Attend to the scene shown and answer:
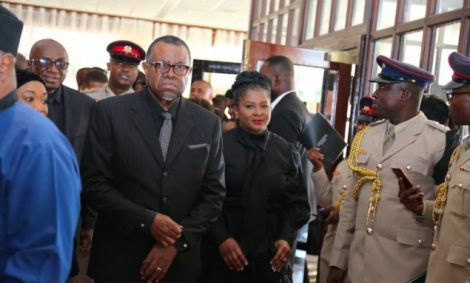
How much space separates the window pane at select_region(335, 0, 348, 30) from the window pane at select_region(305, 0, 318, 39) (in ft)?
2.28

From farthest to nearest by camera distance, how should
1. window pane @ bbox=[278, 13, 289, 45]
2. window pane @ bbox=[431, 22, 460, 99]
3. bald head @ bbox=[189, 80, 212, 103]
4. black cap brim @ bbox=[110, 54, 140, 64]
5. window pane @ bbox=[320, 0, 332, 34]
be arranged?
window pane @ bbox=[278, 13, 289, 45], window pane @ bbox=[320, 0, 332, 34], bald head @ bbox=[189, 80, 212, 103], window pane @ bbox=[431, 22, 460, 99], black cap brim @ bbox=[110, 54, 140, 64]

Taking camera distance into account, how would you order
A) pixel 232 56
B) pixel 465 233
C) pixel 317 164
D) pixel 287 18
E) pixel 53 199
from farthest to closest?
pixel 232 56, pixel 287 18, pixel 317 164, pixel 465 233, pixel 53 199

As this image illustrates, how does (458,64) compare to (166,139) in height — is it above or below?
above

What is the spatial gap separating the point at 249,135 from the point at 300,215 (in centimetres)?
43

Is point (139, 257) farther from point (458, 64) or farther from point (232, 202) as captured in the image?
point (458, 64)

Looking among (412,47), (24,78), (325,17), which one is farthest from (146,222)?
(325,17)

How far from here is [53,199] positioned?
1293mm

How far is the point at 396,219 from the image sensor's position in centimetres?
252

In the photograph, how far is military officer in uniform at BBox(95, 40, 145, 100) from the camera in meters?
3.73

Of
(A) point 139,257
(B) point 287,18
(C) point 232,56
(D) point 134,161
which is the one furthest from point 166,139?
(C) point 232,56

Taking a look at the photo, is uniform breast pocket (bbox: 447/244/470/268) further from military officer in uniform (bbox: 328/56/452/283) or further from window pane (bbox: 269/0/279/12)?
window pane (bbox: 269/0/279/12)

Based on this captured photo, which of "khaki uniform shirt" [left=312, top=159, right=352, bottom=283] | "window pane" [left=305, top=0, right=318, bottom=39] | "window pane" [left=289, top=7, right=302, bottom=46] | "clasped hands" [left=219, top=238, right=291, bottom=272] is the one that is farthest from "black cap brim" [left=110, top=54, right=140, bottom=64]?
"window pane" [left=289, top=7, right=302, bottom=46]

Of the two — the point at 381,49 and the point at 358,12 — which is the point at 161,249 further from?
the point at 358,12

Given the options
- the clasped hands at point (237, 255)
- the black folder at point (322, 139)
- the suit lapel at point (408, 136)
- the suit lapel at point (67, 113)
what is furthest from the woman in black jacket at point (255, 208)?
the suit lapel at point (67, 113)
